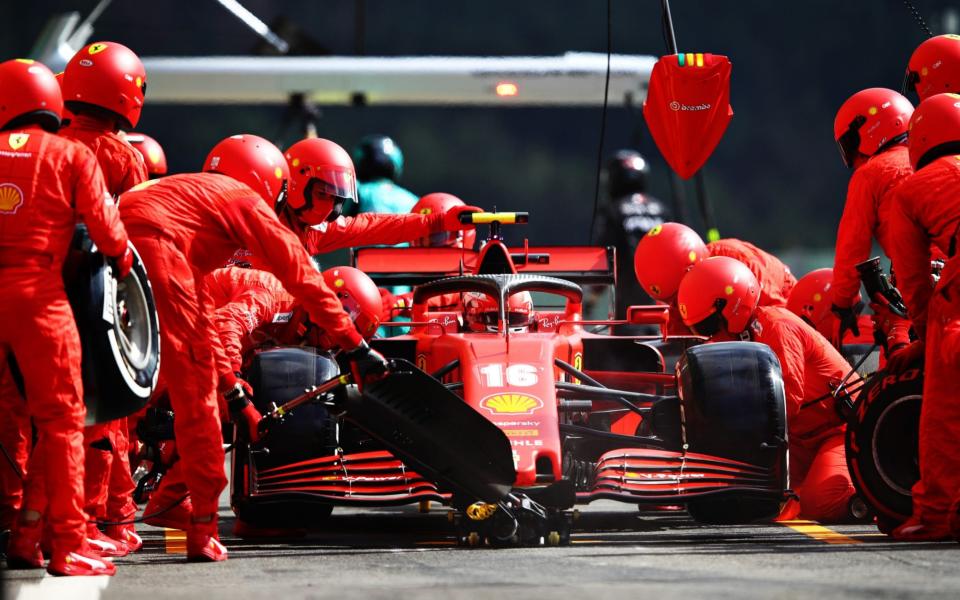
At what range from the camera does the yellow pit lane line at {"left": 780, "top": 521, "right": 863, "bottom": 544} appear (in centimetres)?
762

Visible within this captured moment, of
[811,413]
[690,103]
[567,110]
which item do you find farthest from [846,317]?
[567,110]

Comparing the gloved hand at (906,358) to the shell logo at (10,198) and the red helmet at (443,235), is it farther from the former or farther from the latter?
the shell logo at (10,198)

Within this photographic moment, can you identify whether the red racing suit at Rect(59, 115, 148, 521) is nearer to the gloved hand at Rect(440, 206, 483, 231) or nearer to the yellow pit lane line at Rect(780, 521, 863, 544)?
the gloved hand at Rect(440, 206, 483, 231)

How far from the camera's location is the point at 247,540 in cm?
823

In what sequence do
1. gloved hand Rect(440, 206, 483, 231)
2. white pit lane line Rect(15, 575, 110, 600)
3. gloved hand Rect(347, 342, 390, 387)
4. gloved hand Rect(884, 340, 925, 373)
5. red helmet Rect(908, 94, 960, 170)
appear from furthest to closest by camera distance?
gloved hand Rect(440, 206, 483, 231)
gloved hand Rect(884, 340, 925, 373)
red helmet Rect(908, 94, 960, 170)
gloved hand Rect(347, 342, 390, 387)
white pit lane line Rect(15, 575, 110, 600)

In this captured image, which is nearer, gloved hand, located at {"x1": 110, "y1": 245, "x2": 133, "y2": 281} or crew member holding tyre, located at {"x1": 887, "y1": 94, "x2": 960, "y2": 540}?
gloved hand, located at {"x1": 110, "y1": 245, "x2": 133, "y2": 281}

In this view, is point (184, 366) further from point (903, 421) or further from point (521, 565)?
point (903, 421)

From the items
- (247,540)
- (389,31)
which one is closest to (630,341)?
(247,540)

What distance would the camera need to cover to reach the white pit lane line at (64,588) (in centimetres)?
572

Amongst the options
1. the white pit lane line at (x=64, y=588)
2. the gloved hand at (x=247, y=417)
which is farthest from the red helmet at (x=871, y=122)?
the white pit lane line at (x=64, y=588)

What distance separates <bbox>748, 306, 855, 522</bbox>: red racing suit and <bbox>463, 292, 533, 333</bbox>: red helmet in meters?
1.33

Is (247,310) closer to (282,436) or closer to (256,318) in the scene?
(256,318)

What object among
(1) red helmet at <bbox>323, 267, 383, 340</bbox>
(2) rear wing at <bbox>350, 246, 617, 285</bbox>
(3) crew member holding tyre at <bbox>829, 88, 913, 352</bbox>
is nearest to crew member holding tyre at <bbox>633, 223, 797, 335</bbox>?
(2) rear wing at <bbox>350, 246, 617, 285</bbox>

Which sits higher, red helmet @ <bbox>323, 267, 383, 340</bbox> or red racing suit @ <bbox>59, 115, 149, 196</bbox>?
red racing suit @ <bbox>59, 115, 149, 196</bbox>
